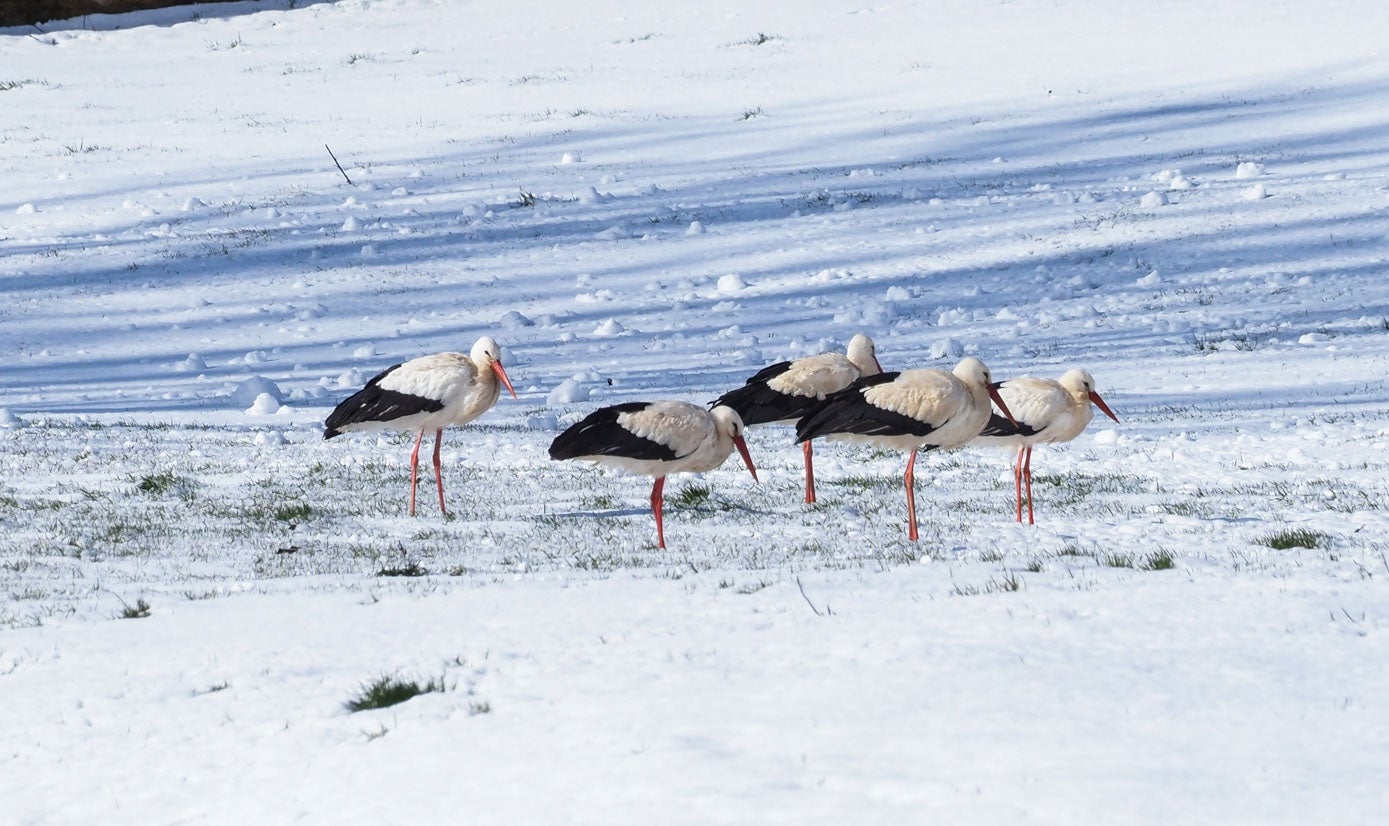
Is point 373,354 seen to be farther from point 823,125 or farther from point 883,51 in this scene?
point 883,51

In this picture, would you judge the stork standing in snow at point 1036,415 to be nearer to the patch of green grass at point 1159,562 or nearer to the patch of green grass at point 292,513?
the patch of green grass at point 1159,562

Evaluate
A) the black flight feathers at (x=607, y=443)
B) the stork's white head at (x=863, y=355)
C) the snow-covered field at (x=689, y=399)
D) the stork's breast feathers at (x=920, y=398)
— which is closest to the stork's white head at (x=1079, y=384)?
the snow-covered field at (x=689, y=399)

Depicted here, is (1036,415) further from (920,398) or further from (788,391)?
(788,391)

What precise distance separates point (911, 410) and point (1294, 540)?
2459 mm

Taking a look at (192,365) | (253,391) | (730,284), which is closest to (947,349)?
(730,284)

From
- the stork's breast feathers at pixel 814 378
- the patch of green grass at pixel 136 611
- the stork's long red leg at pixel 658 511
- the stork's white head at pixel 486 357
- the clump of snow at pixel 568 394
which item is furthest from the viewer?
the clump of snow at pixel 568 394

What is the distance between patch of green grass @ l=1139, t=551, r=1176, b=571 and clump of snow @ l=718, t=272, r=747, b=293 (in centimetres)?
1536

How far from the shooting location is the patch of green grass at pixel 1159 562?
779cm

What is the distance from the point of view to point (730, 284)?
2331 cm

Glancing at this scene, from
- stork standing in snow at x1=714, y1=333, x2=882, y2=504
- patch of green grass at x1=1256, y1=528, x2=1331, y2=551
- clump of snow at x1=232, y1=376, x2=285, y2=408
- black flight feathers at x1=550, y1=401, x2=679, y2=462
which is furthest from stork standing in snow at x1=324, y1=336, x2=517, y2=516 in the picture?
clump of snow at x1=232, y1=376, x2=285, y2=408

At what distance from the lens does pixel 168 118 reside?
3469 cm

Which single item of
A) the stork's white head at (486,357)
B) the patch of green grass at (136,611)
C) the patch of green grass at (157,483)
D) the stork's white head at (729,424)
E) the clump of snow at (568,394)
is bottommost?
the clump of snow at (568,394)

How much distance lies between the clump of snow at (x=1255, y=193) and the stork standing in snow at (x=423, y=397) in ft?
55.2

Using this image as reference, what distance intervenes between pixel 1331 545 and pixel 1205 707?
3562 millimetres
